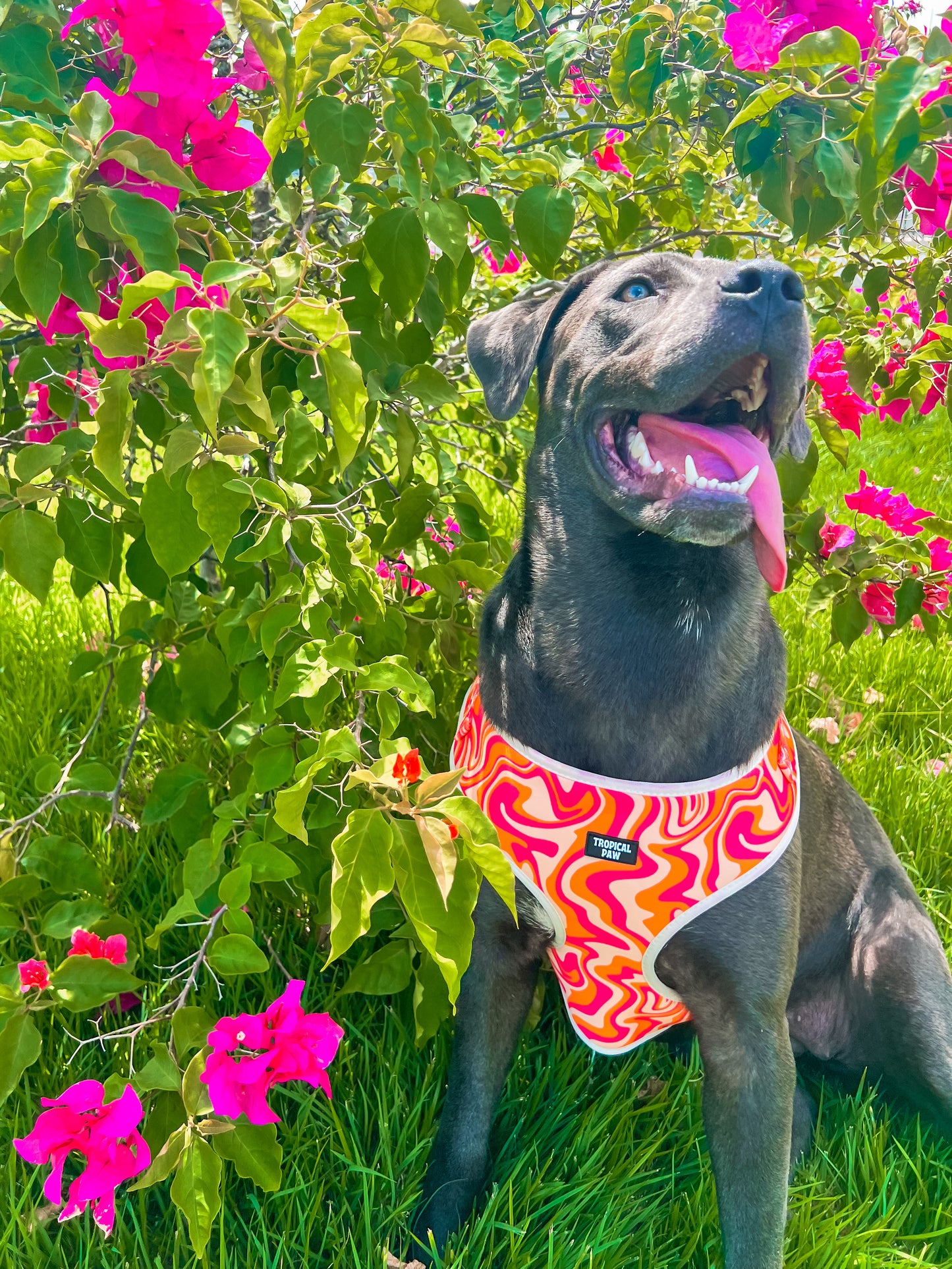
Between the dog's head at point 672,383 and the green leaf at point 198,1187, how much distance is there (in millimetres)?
1129

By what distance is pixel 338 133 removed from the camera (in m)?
1.35

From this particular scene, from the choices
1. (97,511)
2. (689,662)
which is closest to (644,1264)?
(689,662)

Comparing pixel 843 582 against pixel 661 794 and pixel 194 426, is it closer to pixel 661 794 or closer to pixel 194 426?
pixel 661 794

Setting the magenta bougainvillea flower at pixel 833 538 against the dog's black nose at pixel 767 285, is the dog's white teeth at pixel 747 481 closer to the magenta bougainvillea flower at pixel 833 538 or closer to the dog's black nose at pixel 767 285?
the dog's black nose at pixel 767 285

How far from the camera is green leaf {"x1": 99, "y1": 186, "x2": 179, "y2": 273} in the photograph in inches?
45.4

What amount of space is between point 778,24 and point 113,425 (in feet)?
3.60

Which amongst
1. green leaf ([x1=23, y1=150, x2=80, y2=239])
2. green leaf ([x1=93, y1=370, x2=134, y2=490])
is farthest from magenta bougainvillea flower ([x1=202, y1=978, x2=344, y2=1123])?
green leaf ([x1=23, y1=150, x2=80, y2=239])

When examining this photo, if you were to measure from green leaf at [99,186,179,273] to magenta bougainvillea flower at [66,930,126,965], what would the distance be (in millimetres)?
993

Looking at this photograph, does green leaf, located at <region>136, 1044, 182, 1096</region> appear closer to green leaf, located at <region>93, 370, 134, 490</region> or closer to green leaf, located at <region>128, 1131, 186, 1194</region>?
green leaf, located at <region>128, 1131, 186, 1194</region>

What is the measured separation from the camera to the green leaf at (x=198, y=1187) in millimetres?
1379

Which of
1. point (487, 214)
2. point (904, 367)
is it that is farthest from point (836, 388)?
point (487, 214)

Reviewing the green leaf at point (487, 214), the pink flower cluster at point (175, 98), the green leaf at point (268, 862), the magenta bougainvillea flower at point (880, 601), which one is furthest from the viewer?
the magenta bougainvillea flower at point (880, 601)

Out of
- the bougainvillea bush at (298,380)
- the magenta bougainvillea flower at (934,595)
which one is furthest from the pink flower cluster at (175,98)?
the magenta bougainvillea flower at (934,595)

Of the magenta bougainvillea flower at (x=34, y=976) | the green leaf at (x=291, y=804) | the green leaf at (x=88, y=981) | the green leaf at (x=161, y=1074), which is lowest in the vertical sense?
the green leaf at (x=161, y=1074)
